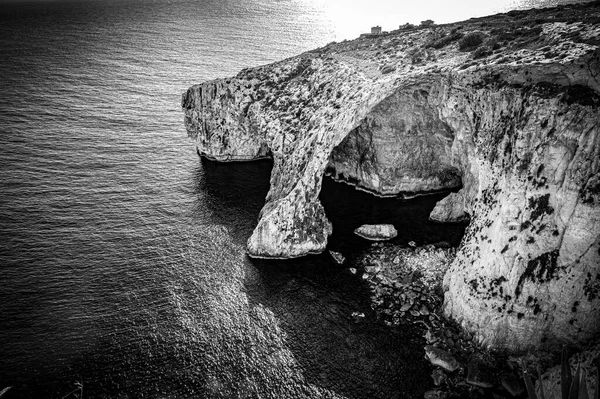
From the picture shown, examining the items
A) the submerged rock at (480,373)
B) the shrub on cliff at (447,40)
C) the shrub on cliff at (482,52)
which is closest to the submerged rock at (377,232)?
the submerged rock at (480,373)

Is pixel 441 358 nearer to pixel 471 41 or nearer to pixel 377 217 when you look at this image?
pixel 377 217

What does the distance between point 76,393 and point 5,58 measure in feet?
414

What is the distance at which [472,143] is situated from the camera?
43781mm

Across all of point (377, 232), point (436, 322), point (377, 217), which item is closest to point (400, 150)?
point (377, 217)

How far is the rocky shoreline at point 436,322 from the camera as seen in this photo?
30547 mm

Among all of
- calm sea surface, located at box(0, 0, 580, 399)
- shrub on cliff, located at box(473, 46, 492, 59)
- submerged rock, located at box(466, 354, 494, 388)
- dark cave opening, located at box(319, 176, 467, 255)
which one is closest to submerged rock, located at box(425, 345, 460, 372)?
calm sea surface, located at box(0, 0, 580, 399)

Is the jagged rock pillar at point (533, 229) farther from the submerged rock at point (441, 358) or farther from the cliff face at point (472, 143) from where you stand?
the submerged rock at point (441, 358)

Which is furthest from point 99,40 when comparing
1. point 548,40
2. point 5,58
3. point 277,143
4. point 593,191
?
point 593,191

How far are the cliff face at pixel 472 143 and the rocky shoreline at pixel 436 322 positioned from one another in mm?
1340

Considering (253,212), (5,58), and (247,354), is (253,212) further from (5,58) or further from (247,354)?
(5,58)

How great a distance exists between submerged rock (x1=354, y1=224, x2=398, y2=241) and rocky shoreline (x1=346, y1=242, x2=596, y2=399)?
1.15m

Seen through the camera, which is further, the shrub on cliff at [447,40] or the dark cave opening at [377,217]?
the shrub on cliff at [447,40]

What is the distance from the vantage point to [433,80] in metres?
45.6

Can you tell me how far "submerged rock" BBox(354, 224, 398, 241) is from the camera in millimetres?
50125
